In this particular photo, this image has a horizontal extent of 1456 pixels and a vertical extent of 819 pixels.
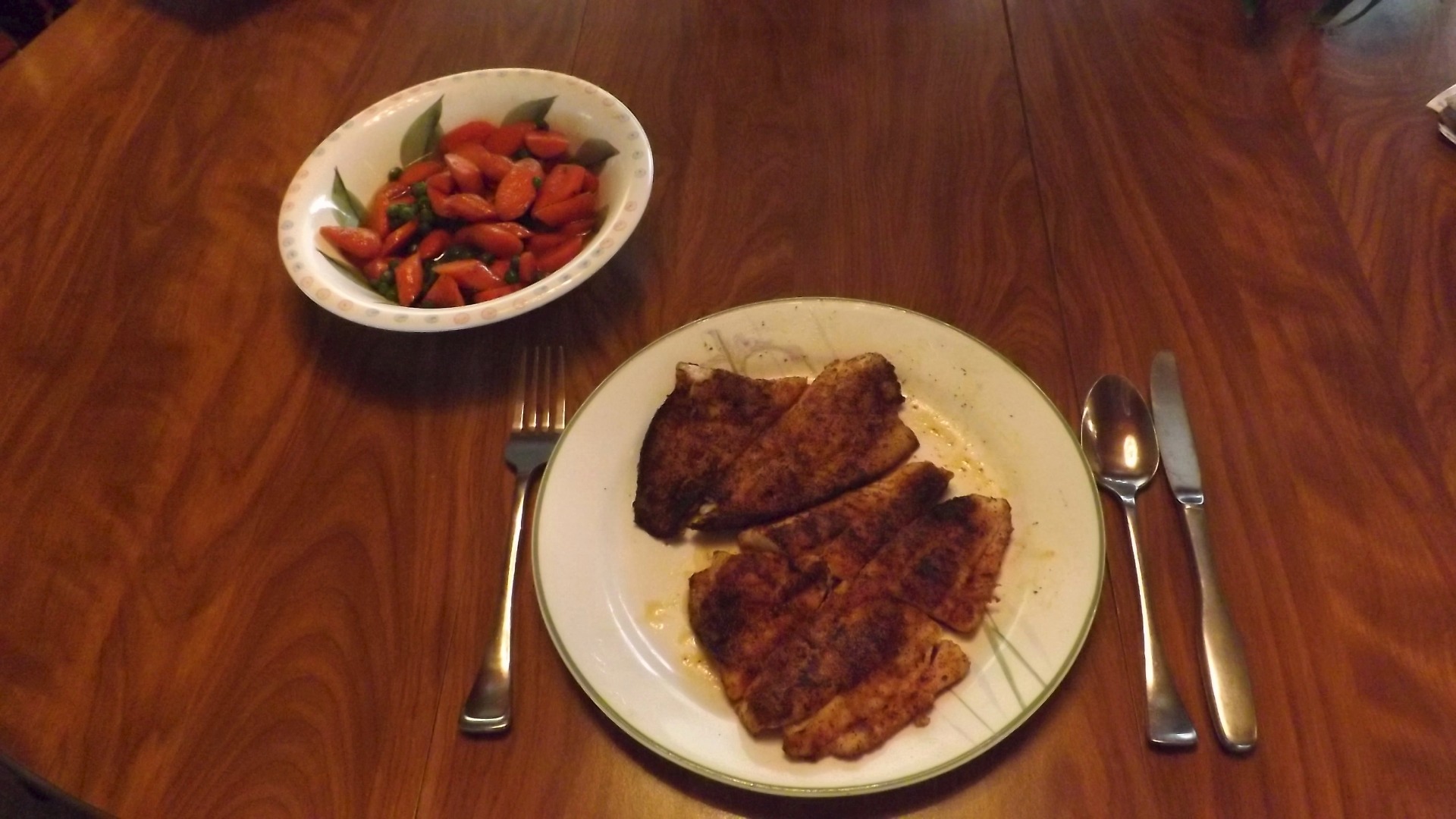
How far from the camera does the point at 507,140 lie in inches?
63.0

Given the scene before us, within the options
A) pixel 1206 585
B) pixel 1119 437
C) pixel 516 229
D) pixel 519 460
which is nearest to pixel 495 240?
pixel 516 229

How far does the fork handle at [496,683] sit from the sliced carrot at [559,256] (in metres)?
0.51

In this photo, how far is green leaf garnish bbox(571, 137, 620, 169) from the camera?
60.3 inches

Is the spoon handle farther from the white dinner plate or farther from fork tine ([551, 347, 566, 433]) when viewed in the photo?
fork tine ([551, 347, 566, 433])

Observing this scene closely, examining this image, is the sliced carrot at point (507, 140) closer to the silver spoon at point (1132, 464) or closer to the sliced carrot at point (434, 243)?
the sliced carrot at point (434, 243)

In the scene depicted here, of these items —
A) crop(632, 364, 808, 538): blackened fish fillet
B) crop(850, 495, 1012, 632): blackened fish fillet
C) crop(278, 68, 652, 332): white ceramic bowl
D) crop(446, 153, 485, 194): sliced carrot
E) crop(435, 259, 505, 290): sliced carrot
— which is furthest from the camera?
crop(446, 153, 485, 194): sliced carrot

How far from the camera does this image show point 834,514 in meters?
1.17

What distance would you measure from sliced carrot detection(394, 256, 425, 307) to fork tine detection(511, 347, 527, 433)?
7.8 inches

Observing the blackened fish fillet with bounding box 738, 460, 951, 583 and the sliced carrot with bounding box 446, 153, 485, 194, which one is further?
the sliced carrot with bounding box 446, 153, 485, 194

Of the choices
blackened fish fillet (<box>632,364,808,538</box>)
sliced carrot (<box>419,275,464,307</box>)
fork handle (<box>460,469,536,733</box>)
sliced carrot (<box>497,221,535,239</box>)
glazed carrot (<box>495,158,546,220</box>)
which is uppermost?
glazed carrot (<box>495,158,546,220</box>)

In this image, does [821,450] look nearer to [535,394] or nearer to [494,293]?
[535,394]

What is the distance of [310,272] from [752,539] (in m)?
0.83

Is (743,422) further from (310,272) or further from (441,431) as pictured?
(310,272)

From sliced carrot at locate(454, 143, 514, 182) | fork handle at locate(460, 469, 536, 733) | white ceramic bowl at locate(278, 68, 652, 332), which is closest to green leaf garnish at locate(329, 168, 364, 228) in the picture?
white ceramic bowl at locate(278, 68, 652, 332)
